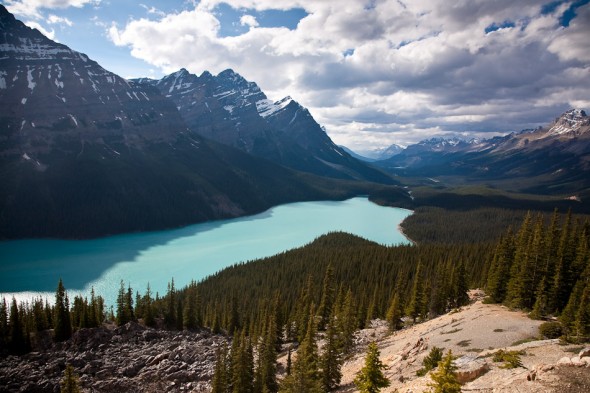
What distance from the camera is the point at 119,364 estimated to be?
50031 mm

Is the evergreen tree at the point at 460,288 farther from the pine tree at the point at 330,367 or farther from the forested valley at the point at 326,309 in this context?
the pine tree at the point at 330,367

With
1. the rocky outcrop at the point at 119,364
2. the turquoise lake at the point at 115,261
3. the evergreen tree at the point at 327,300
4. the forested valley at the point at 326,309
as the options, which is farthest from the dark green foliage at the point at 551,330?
the turquoise lake at the point at 115,261

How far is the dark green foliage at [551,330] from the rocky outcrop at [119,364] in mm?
40065

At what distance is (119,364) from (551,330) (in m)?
53.0

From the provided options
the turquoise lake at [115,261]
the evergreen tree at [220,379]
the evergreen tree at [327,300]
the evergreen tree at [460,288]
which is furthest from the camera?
the turquoise lake at [115,261]

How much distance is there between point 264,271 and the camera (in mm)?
116062

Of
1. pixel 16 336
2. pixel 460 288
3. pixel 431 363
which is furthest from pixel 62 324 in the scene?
pixel 460 288

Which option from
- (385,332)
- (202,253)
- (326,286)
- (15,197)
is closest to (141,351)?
(326,286)

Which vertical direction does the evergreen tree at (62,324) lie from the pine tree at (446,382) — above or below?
below

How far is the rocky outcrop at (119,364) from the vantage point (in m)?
46.5

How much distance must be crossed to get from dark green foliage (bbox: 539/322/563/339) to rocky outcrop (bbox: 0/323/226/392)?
40065 mm

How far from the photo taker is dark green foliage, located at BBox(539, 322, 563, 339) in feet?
119

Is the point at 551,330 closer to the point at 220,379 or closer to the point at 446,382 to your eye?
the point at 446,382

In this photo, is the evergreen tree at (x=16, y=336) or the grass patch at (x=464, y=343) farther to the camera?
the evergreen tree at (x=16, y=336)
